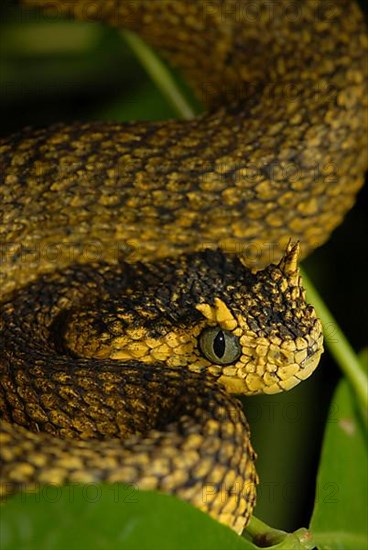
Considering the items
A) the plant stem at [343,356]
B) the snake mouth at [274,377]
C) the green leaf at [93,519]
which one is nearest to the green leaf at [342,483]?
the plant stem at [343,356]

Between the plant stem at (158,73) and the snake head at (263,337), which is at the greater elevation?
the plant stem at (158,73)

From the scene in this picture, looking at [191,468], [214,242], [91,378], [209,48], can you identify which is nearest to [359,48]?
[209,48]

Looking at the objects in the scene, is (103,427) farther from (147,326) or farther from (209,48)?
(209,48)

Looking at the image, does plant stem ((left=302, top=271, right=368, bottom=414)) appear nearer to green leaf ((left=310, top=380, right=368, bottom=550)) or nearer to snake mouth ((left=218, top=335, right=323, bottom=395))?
green leaf ((left=310, top=380, right=368, bottom=550))

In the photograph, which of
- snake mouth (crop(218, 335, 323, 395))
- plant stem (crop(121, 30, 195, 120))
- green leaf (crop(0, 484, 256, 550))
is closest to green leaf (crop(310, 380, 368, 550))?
snake mouth (crop(218, 335, 323, 395))

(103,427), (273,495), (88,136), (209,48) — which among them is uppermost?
(209,48)

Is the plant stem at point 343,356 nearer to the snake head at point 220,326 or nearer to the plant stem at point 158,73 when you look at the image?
the snake head at point 220,326

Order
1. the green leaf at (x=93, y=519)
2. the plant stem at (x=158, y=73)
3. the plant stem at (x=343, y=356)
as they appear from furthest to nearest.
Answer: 1. the plant stem at (x=158, y=73)
2. the plant stem at (x=343, y=356)
3. the green leaf at (x=93, y=519)

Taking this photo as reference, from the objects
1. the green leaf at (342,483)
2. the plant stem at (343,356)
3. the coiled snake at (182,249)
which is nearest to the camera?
the coiled snake at (182,249)

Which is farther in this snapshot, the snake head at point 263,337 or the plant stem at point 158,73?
the plant stem at point 158,73
